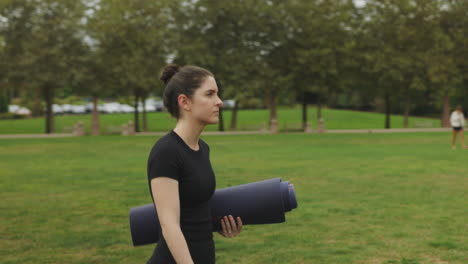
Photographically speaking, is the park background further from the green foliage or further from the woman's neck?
the green foliage

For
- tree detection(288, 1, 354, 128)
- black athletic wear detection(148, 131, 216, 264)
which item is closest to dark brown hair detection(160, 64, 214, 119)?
black athletic wear detection(148, 131, 216, 264)

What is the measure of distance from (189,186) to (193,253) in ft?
1.21

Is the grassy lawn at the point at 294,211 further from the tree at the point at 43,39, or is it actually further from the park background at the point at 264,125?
the tree at the point at 43,39

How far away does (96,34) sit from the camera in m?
42.8

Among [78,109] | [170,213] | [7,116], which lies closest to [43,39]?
[7,116]

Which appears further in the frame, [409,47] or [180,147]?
[409,47]

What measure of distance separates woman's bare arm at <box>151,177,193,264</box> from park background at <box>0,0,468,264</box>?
70 centimetres

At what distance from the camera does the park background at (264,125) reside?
27.5ft

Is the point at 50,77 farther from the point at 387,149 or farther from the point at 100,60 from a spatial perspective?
the point at 387,149

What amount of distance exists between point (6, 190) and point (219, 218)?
1227cm

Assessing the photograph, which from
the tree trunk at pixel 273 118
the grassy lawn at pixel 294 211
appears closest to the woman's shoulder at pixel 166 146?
the grassy lawn at pixel 294 211

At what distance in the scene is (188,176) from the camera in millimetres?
2770

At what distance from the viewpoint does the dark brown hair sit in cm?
283

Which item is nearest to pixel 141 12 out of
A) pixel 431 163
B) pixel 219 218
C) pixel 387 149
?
pixel 387 149
